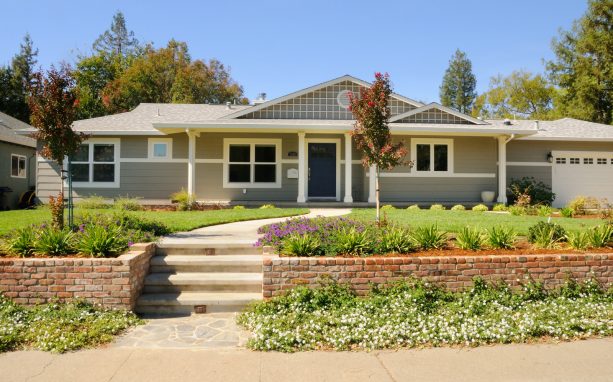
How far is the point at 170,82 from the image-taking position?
37531mm

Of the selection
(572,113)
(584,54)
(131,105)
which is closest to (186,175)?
(131,105)

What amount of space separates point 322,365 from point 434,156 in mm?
13762

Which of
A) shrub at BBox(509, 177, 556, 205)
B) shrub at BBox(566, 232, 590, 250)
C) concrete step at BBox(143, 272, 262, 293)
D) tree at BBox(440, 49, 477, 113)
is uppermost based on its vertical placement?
tree at BBox(440, 49, 477, 113)

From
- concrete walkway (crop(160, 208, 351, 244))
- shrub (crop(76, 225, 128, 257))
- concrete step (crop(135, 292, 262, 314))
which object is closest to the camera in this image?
concrete step (crop(135, 292, 262, 314))

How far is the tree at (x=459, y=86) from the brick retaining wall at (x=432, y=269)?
2012 inches

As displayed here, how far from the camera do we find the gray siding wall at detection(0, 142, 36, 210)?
18531 millimetres

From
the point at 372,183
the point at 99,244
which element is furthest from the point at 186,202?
the point at 99,244

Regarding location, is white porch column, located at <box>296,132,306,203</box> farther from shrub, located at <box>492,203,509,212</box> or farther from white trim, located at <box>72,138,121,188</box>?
white trim, located at <box>72,138,121,188</box>

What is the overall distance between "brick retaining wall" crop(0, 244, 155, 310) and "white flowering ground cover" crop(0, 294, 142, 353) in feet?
0.40

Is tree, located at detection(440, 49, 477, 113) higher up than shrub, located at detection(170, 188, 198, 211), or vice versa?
tree, located at detection(440, 49, 477, 113)

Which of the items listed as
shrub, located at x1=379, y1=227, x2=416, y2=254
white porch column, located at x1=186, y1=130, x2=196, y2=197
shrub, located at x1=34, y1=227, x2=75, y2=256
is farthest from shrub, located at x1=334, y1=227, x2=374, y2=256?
white porch column, located at x1=186, y1=130, x2=196, y2=197

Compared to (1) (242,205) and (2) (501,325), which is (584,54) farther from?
(2) (501,325)

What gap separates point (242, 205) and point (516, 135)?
33.0 feet

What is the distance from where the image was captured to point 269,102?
15992mm
